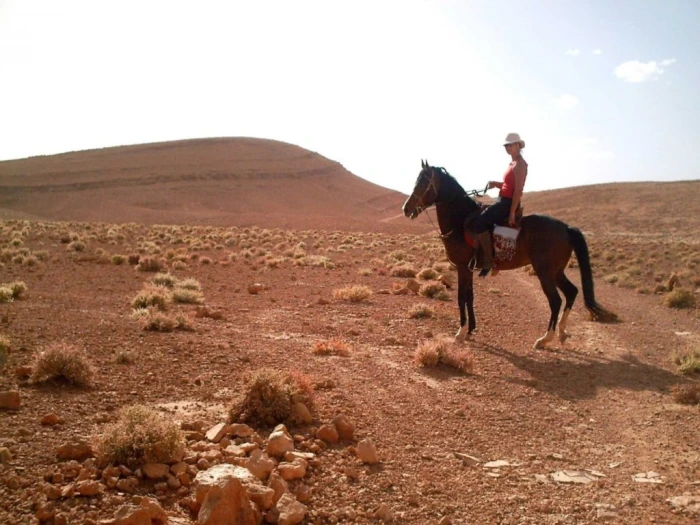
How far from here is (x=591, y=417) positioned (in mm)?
6062

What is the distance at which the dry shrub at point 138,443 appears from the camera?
394 cm

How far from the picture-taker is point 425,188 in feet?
32.2

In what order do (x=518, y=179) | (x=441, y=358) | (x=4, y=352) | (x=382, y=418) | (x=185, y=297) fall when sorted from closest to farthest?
(x=382, y=418) < (x=4, y=352) < (x=441, y=358) < (x=518, y=179) < (x=185, y=297)

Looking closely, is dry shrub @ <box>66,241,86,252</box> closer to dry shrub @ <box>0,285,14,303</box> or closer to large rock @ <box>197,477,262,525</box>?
dry shrub @ <box>0,285,14,303</box>

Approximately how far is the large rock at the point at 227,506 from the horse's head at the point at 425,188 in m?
7.03

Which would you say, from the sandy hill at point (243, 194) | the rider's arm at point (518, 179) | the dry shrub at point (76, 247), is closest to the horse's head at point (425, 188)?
the rider's arm at point (518, 179)

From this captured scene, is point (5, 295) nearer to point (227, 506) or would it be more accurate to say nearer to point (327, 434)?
point (327, 434)

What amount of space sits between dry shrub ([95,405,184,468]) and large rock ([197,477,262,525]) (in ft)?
2.26

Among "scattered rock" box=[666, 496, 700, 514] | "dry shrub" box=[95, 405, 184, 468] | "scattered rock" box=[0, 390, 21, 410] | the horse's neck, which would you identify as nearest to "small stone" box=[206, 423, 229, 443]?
"dry shrub" box=[95, 405, 184, 468]

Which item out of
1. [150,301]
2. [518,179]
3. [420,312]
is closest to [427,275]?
[420,312]

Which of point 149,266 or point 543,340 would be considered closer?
point 543,340

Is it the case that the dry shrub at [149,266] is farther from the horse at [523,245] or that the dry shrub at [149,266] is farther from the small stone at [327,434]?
the small stone at [327,434]

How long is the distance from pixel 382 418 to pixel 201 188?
91.1m

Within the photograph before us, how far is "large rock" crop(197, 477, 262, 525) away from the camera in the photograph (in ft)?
11.0
